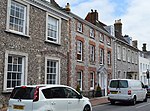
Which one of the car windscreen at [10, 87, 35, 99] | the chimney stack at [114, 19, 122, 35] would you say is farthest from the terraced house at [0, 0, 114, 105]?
the chimney stack at [114, 19, 122, 35]

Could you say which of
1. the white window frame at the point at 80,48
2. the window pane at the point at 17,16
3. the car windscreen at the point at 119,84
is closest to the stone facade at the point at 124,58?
the white window frame at the point at 80,48

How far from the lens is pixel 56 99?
918 cm

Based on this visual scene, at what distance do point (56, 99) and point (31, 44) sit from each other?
732cm

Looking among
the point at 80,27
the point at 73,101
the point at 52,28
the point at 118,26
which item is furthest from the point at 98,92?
the point at 118,26

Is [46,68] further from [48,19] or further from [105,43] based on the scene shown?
[105,43]

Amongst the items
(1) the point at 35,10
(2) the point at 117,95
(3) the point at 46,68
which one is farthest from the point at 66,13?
(2) the point at 117,95

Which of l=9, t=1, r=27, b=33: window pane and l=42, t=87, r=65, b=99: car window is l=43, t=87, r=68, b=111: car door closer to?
l=42, t=87, r=65, b=99: car window

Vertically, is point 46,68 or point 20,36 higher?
point 20,36

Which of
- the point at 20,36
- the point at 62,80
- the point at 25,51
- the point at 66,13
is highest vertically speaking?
the point at 66,13

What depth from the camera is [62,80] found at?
61.2 feet

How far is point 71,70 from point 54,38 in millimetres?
3591

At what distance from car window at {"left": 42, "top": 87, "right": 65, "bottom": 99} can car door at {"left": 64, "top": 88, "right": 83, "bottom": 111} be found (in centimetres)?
33

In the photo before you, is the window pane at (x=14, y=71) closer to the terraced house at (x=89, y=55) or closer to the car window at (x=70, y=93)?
the car window at (x=70, y=93)

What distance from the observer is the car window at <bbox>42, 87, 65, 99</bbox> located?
29.4 ft
